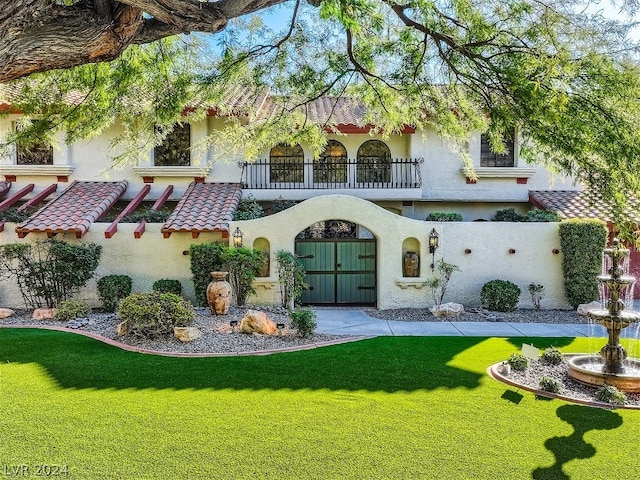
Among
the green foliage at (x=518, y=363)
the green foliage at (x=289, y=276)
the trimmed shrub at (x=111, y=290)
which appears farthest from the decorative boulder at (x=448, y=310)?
the trimmed shrub at (x=111, y=290)

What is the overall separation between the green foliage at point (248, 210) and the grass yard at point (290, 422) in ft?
23.5

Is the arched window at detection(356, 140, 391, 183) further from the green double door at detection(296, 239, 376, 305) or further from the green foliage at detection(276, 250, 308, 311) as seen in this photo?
the green foliage at detection(276, 250, 308, 311)

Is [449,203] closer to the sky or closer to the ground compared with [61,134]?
closer to the ground

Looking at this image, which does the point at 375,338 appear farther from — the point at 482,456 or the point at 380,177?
the point at 380,177

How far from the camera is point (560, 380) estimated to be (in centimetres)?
784

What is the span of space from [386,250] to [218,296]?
5.49 meters

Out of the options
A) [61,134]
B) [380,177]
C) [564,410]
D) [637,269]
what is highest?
[61,134]

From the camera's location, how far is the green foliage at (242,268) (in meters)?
13.2

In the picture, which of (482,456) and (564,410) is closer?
(482,456)

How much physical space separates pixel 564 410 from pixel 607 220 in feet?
37.5

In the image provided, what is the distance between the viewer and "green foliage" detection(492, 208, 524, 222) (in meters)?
16.7

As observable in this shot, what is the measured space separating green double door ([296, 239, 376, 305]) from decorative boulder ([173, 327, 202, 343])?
589 centimetres

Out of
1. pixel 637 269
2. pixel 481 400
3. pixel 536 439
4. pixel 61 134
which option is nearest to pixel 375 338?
pixel 481 400

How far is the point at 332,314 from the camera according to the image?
45.6ft
